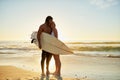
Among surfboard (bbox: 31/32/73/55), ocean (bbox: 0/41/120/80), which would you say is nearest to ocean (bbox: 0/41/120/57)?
ocean (bbox: 0/41/120/80)

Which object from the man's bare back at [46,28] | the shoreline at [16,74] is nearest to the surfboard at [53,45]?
the man's bare back at [46,28]

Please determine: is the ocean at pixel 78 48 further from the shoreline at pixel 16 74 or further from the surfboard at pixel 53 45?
the surfboard at pixel 53 45


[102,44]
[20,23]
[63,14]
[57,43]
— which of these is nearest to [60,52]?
[57,43]

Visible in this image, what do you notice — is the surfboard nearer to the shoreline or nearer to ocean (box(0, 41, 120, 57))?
the shoreline

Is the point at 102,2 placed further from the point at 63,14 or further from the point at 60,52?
the point at 60,52

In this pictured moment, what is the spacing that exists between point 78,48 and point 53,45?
194cm

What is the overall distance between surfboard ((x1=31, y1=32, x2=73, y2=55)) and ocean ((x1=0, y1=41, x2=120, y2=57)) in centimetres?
159

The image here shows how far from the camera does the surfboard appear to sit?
422 centimetres

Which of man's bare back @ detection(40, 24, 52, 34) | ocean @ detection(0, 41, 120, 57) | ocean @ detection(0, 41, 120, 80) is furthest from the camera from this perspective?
ocean @ detection(0, 41, 120, 57)

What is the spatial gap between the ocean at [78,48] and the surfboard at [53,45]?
5.21 feet

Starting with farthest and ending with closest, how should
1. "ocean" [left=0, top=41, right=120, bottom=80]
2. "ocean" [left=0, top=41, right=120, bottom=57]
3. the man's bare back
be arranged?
"ocean" [left=0, top=41, right=120, bottom=57] < "ocean" [left=0, top=41, right=120, bottom=80] < the man's bare back

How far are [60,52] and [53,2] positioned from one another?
1.33m

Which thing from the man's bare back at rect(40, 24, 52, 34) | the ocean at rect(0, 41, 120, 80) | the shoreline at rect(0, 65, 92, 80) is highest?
the man's bare back at rect(40, 24, 52, 34)

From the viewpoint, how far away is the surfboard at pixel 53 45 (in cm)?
422
